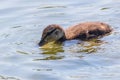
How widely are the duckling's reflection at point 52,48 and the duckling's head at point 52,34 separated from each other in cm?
9

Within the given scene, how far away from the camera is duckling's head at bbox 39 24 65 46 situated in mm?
10344

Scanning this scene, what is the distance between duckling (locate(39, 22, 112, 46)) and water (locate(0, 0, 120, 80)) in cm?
19

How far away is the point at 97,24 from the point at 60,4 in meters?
2.81

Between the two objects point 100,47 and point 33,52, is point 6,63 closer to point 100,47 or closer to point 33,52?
point 33,52

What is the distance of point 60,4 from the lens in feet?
44.1

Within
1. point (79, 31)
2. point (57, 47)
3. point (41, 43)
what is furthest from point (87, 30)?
point (41, 43)

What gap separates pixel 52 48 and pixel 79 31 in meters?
0.83

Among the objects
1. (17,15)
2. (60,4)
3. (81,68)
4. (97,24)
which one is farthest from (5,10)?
(81,68)

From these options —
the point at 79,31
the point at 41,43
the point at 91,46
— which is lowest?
the point at 91,46

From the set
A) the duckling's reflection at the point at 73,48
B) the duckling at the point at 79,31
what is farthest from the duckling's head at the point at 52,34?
the duckling's reflection at the point at 73,48

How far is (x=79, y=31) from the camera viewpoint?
10.7 meters

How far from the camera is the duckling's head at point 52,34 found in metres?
10.3

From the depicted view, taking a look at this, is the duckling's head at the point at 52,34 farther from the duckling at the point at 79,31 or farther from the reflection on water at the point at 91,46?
the reflection on water at the point at 91,46

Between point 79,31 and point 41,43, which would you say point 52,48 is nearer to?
point 41,43
